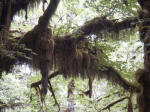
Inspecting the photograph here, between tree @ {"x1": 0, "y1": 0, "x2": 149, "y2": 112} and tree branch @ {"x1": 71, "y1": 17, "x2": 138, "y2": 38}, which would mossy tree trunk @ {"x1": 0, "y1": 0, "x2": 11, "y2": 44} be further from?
tree branch @ {"x1": 71, "y1": 17, "x2": 138, "y2": 38}

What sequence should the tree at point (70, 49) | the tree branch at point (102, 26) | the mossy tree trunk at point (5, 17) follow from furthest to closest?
the tree branch at point (102, 26) < the tree at point (70, 49) < the mossy tree trunk at point (5, 17)

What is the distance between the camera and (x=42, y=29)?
4.73 m

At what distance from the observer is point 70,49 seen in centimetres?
545

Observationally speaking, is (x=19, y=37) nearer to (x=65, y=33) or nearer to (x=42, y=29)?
(x=42, y=29)

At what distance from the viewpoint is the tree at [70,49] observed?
4.69m

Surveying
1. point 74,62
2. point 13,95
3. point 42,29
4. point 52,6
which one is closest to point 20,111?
point 13,95

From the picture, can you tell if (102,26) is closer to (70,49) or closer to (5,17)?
(70,49)

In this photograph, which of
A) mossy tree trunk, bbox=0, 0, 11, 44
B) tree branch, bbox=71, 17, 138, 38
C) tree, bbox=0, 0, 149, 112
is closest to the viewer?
mossy tree trunk, bbox=0, 0, 11, 44

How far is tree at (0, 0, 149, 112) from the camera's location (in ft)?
15.4

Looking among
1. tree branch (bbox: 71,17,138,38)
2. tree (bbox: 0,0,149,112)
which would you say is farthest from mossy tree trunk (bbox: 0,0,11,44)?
tree branch (bbox: 71,17,138,38)

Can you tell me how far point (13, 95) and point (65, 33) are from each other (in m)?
5.45

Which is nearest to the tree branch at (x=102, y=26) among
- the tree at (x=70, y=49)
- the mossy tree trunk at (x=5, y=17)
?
the tree at (x=70, y=49)

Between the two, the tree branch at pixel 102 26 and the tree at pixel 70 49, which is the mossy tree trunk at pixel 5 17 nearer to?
the tree at pixel 70 49

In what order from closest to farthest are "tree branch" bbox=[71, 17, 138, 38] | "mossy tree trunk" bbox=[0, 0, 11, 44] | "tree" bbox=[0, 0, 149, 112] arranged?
1. "mossy tree trunk" bbox=[0, 0, 11, 44]
2. "tree" bbox=[0, 0, 149, 112]
3. "tree branch" bbox=[71, 17, 138, 38]
